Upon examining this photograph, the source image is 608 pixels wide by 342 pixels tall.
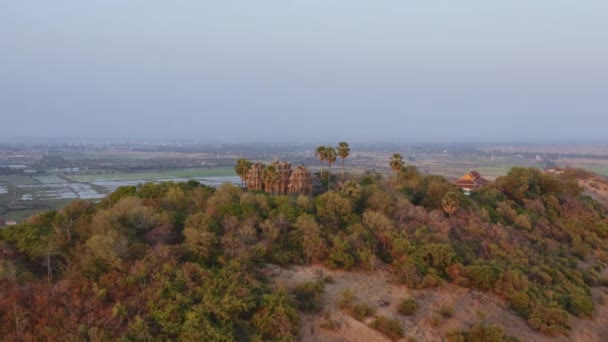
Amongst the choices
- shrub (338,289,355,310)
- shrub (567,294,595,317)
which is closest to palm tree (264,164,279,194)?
shrub (338,289,355,310)

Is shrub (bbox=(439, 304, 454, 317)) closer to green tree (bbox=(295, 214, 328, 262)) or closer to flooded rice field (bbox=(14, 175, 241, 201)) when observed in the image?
green tree (bbox=(295, 214, 328, 262))

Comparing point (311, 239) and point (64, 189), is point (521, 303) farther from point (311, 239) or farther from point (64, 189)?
point (64, 189)

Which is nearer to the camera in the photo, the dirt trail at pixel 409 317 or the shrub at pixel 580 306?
the dirt trail at pixel 409 317

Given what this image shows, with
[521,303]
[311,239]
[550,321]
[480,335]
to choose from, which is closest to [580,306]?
[550,321]

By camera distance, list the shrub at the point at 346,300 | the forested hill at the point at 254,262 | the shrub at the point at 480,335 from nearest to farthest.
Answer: the forested hill at the point at 254,262 < the shrub at the point at 480,335 < the shrub at the point at 346,300

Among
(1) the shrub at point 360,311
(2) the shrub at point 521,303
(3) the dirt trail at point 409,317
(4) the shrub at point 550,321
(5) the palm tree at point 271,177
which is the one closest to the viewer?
(3) the dirt trail at point 409,317

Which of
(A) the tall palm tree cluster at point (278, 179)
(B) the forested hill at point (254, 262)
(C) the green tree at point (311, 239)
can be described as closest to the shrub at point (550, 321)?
(B) the forested hill at point (254, 262)

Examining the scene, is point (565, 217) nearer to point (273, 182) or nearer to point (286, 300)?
point (273, 182)

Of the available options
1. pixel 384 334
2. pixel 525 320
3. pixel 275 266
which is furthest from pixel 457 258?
pixel 275 266

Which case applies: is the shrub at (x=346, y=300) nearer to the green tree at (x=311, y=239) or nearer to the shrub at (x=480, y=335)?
the green tree at (x=311, y=239)

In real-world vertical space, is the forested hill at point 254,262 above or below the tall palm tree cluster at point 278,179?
below
